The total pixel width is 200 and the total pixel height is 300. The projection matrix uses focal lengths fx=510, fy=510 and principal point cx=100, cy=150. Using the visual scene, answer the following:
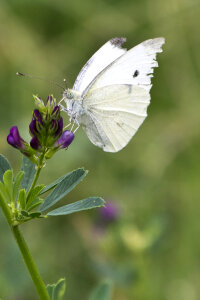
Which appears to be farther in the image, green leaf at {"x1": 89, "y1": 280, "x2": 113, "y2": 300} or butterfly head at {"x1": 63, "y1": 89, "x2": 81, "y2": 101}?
butterfly head at {"x1": 63, "y1": 89, "x2": 81, "y2": 101}

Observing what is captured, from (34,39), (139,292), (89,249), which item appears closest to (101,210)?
(89,249)

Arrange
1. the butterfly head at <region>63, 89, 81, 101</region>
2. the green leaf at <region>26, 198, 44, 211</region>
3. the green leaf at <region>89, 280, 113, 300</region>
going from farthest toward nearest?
the butterfly head at <region>63, 89, 81, 101</region> < the green leaf at <region>89, 280, 113, 300</region> < the green leaf at <region>26, 198, 44, 211</region>

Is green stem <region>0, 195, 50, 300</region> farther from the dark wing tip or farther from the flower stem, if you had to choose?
the dark wing tip

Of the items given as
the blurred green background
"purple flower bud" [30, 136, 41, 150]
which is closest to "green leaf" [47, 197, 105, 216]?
"purple flower bud" [30, 136, 41, 150]

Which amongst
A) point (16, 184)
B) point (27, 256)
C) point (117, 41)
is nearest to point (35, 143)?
point (16, 184)

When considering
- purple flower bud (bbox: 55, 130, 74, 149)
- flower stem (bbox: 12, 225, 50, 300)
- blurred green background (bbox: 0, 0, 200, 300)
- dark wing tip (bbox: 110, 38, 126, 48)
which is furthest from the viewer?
blurred green background (bbox: 0, 0, 200, 300)

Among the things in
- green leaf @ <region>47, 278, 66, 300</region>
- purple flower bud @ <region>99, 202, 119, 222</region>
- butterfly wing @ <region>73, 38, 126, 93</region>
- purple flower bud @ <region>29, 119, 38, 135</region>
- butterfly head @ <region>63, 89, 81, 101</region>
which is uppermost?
butterfly wing @ <region>73, 38, 126, 93</region>

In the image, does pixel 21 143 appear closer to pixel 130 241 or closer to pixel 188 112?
pixel 130 241
